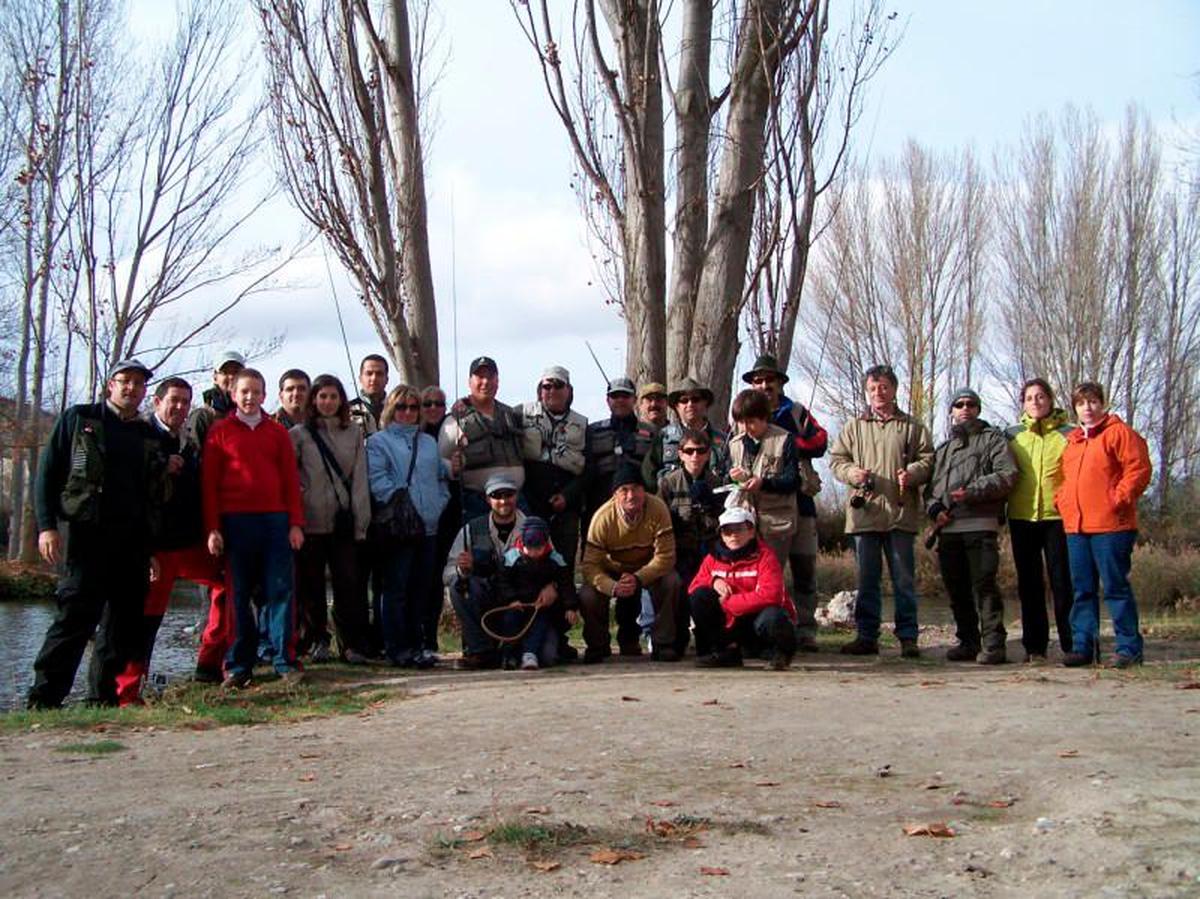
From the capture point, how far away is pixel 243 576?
7.13 meters

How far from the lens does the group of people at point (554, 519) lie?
7102mm

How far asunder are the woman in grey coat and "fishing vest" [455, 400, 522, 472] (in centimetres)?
71

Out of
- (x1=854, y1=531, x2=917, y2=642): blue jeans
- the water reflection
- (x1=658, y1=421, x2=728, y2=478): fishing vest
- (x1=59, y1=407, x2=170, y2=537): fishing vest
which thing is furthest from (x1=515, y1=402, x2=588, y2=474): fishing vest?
(x1=59, y1=407, x2=170, y2=537): fishing vest

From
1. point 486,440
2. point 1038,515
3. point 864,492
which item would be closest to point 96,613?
point 486,440

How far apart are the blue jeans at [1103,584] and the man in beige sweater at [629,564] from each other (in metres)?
2.49

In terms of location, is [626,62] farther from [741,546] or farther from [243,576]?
[243,576]

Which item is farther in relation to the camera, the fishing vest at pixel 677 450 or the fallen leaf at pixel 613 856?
the fishing vest at pixel 677 450

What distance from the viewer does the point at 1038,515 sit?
7.87m

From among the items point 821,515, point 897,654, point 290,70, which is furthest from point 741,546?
point 821,515

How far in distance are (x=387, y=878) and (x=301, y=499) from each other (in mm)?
4346

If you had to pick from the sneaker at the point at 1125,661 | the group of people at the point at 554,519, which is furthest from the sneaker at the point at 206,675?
the sneaker at the point at 1125,661

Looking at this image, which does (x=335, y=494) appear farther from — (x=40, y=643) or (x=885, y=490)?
(x=40, y=643)

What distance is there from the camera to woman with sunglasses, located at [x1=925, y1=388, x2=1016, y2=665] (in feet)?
25.9

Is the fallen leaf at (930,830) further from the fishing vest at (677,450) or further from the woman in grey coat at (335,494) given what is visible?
the woman in grey coat at (335,494)
